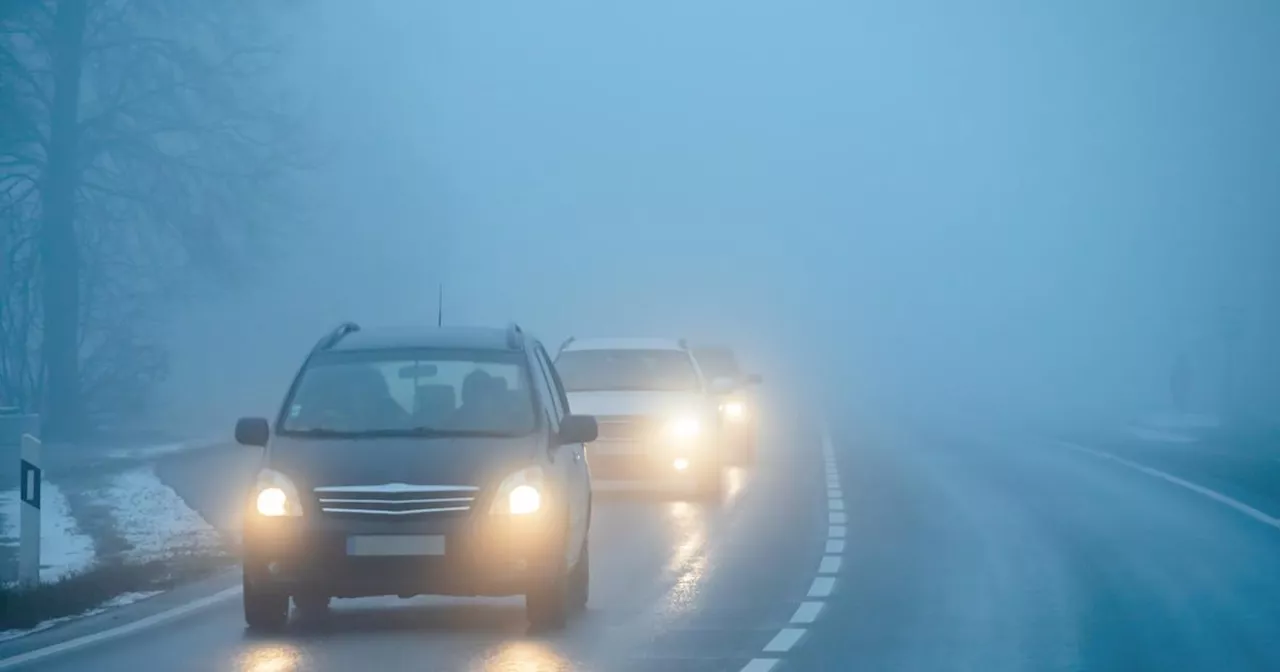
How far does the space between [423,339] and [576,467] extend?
4.07ft

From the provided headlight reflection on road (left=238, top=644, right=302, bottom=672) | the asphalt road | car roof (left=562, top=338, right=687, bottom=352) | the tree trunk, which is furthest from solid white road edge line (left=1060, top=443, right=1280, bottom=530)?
the tree trunk

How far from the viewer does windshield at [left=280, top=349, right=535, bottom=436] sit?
1320 cm

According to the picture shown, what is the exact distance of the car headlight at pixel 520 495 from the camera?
12.4 metres

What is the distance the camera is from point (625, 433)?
936 inches

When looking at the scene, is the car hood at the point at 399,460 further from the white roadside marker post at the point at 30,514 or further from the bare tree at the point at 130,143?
the bare tree at the point at 130,143

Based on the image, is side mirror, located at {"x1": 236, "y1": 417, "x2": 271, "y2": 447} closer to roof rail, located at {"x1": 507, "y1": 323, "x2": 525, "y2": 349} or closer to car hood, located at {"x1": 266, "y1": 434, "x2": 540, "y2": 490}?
car hood, located at {"x1": 266, "y1": 434, "x2": 540, "y2": 490}

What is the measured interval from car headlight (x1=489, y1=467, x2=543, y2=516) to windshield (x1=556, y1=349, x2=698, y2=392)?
40.2 ft

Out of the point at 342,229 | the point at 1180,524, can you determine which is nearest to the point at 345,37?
the point at 342,229

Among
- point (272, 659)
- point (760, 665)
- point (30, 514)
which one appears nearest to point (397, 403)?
point (272, 659)

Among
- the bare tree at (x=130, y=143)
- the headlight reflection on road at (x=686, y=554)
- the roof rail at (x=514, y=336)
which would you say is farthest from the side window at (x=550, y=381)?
the bare tree at (x=130, y=143)

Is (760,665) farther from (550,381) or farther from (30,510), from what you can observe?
(30,510)

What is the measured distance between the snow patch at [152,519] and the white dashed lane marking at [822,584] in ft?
16.3

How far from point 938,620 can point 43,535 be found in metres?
8.66

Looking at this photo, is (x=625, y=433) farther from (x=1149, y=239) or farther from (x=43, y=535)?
(x=1149, y=239)
